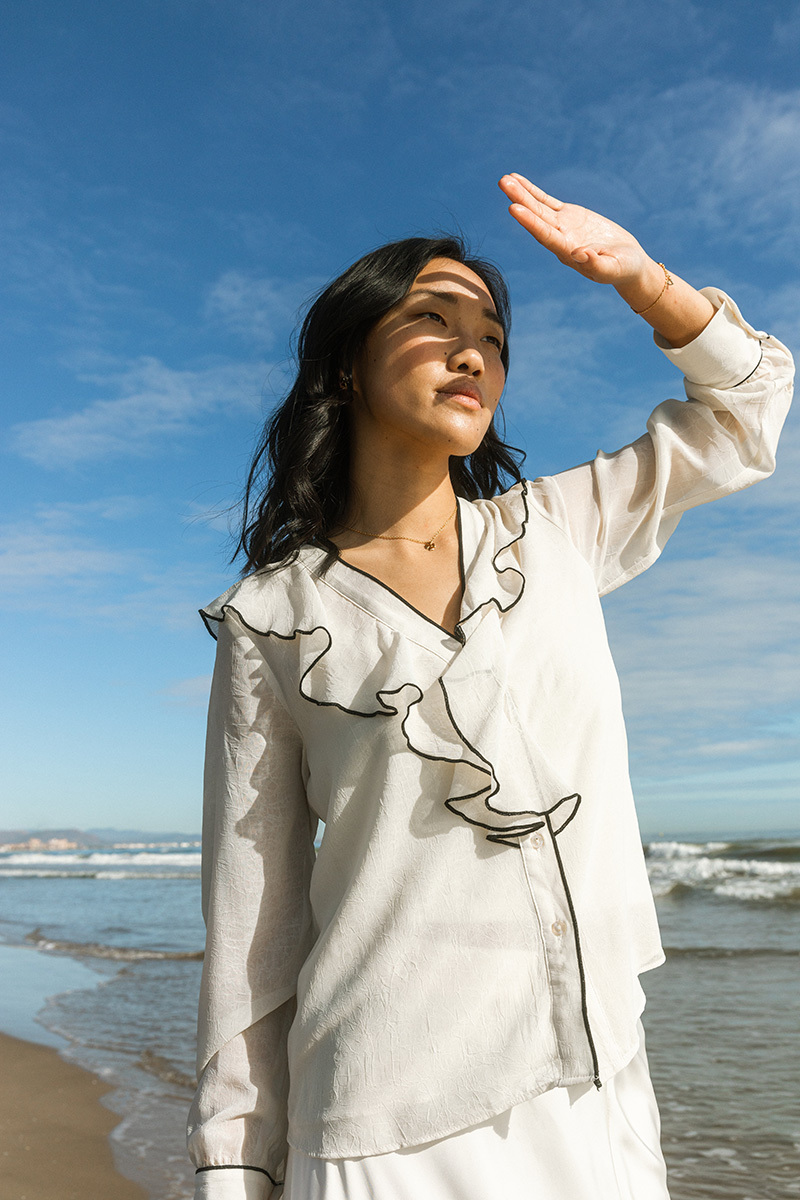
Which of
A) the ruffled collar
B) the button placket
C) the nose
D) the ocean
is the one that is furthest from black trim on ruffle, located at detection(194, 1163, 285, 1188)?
the ocean

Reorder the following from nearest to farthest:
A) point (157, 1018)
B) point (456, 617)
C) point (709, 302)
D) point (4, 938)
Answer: point (456, 617) → point (709, 302) → point (157, 1018) → point (4, 938)

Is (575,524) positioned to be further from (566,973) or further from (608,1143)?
(608,1143)

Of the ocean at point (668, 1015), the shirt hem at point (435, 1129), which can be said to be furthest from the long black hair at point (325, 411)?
the ocean at point (668, 1015)

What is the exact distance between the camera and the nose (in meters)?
1.68

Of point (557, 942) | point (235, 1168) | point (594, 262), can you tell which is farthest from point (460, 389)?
point (235, 1168)

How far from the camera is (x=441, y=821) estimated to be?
4.48 ft

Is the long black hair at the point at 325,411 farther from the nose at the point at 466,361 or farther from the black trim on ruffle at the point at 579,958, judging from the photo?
the black trim on ruffle at the point at 579,958

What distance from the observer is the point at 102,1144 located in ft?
14.6

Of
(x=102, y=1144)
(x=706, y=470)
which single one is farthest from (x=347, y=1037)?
(x=102, y=1144)

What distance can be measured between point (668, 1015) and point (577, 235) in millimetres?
5513

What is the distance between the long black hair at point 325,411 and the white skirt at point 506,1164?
3.11 feet

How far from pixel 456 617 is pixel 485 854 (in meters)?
0.40

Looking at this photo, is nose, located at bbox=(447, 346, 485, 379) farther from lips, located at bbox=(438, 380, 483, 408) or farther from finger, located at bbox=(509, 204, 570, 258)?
finger, located at bbox=(509, 204, 570, 258)

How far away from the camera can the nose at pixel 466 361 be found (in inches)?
66.2
